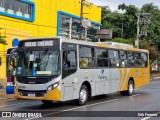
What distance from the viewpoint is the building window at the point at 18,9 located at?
30594mm

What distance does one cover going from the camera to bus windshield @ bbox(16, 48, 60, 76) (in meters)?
14.7

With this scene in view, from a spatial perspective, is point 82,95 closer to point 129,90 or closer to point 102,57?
point 102,57

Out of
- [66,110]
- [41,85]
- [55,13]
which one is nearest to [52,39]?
[41,85]

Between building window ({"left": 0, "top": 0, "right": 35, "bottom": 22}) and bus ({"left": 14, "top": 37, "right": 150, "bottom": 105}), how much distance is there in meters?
14.2

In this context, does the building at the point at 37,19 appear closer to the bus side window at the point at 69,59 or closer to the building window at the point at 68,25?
the building window at the point at 68,25

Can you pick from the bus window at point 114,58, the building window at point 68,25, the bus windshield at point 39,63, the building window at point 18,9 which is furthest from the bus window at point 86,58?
the building window at point 68,25

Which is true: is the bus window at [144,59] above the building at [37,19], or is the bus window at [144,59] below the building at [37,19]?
below

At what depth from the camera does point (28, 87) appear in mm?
14719

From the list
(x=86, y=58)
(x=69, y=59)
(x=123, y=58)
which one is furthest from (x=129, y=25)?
(x=69, y=59)

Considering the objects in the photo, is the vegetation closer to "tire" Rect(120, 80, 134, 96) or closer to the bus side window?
"tire" Rect(120, 80, 134, 96)

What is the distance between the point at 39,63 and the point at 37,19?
817 inches

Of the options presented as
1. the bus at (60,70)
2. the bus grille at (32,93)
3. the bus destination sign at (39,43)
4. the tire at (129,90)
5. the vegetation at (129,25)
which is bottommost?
the tire at (129,90)

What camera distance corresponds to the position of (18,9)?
107ft

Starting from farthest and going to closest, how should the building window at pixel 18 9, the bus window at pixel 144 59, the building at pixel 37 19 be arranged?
the building at pixel 37 19 → the building window at pixel 18 9 → the bus window at pixel 144 59
